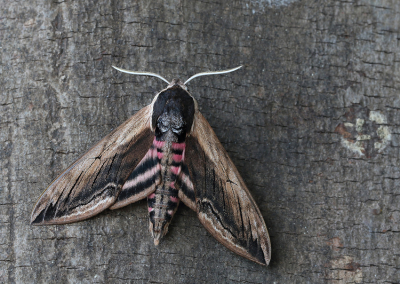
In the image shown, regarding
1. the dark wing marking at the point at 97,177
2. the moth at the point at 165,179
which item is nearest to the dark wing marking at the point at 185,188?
the moth at the point at 165,179

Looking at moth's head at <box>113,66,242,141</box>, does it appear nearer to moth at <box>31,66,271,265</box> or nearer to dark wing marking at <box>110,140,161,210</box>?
moth at <box>31,66,271,265</box>

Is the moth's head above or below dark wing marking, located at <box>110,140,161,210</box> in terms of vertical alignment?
above

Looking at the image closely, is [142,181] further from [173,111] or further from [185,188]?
[173,111]

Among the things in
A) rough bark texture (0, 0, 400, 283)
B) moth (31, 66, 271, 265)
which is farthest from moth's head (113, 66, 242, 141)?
rough bark texture (0, 0, 400, 283)

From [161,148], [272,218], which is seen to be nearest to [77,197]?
[161,148]

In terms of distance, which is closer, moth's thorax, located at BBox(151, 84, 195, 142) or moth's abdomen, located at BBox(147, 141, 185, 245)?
moth's abdomen, located at BBox(147, 141, 185, 245)

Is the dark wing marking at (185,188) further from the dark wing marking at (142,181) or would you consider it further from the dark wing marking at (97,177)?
the dark wing marking at (97,177)

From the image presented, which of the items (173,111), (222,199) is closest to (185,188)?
(222,199)
